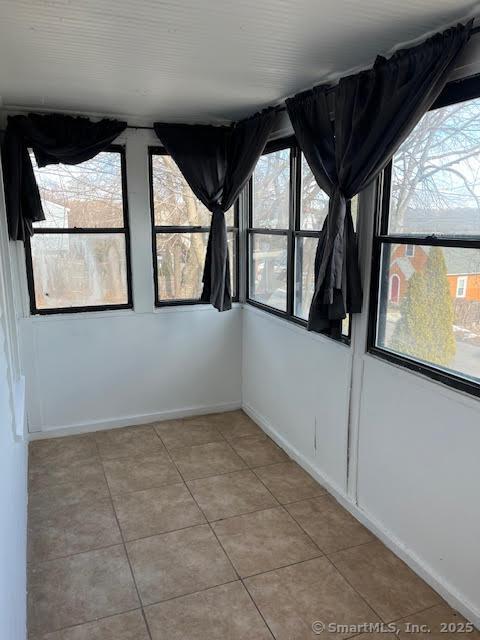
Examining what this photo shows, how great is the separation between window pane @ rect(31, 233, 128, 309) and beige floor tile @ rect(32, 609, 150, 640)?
2.27m

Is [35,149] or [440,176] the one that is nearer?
[440,176]

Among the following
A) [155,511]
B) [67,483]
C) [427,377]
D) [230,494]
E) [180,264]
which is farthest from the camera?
[180,264]

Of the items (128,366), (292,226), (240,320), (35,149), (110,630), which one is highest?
(35,149)

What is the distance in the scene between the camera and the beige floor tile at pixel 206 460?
3.32 meters

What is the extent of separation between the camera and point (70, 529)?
8.87ft

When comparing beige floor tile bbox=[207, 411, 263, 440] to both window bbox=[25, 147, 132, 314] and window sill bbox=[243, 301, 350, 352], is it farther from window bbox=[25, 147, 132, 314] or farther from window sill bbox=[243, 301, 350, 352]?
window bbox=[25, 147, 132, 314]

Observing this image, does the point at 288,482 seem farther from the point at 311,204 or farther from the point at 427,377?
the point at 311,204

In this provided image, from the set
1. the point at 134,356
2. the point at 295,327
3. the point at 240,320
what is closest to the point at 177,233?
the point at 240,320

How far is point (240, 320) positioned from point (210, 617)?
2.46 meters

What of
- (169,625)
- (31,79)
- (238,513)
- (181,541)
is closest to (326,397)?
(238,513)

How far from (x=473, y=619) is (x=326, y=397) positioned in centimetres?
132

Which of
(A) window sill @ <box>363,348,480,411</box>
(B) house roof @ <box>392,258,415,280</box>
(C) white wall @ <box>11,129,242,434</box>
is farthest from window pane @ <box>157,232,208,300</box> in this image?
(B) house roof @ <box>392,258,415,280</box>

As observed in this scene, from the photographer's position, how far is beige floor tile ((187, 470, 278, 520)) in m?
2.89

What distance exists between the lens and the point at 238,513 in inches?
112
